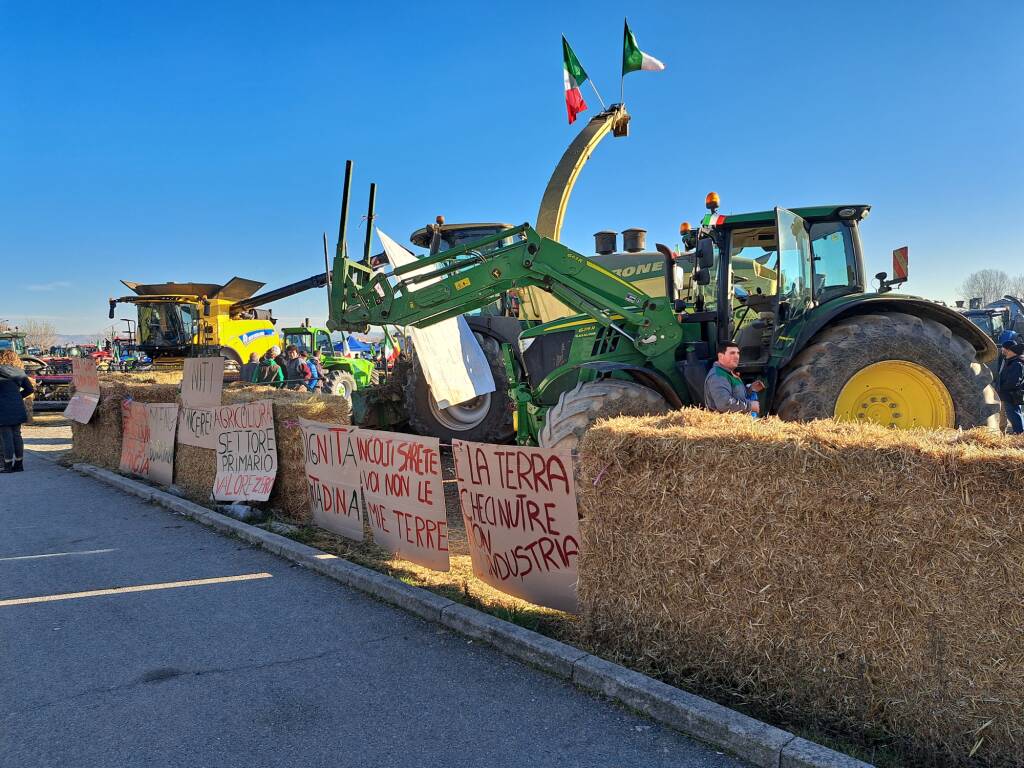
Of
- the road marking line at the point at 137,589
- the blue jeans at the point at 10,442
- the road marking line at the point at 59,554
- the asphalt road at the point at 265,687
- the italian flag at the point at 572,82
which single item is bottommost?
the asphalt road at the point at 265,687

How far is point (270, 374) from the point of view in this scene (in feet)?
48.1

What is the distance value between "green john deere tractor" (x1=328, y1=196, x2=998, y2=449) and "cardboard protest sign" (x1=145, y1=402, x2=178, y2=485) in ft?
10.5

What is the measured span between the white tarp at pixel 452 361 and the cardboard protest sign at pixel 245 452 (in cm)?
214

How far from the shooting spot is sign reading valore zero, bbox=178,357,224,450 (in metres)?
8.33

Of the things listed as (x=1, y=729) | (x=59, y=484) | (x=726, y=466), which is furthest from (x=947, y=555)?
(x=59, y=484)

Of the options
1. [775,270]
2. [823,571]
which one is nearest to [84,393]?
[775,270]

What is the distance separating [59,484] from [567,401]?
8.13 m

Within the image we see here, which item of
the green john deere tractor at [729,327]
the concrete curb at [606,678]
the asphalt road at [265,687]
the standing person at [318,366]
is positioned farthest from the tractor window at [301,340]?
the concrete curb at [606,678]

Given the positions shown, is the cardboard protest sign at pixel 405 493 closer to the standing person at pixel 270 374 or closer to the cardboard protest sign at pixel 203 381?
the cardboard protest sign at pixel 203 381

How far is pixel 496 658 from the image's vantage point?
12.8ft

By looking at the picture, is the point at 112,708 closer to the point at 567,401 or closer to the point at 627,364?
the point at 567,401

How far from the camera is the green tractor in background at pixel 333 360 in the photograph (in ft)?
57.0

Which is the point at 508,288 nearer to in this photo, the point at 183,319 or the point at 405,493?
the point at 405,493

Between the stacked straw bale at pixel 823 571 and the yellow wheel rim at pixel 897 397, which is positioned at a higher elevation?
the yellow wheel rim at pixel 897 397
